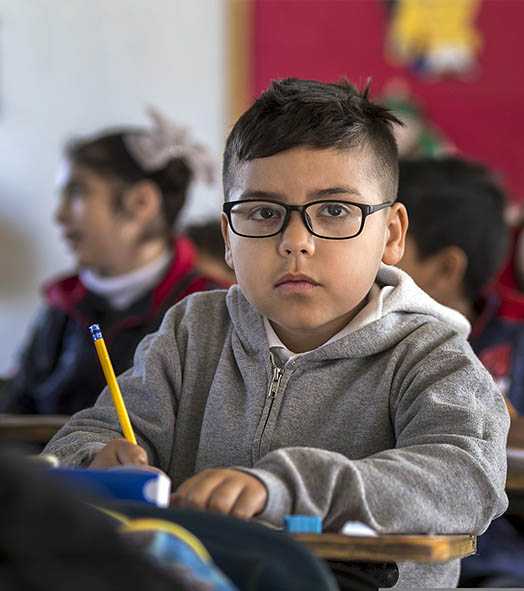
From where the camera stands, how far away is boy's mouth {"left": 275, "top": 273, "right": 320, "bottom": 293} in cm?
147

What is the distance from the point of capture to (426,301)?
1.58 metres

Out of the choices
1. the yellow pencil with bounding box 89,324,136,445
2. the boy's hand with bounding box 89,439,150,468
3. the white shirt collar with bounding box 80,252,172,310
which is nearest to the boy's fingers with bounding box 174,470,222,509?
the boy's hand with bounding box 89,439,150,468

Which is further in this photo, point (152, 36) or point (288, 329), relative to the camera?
point (152, 36)

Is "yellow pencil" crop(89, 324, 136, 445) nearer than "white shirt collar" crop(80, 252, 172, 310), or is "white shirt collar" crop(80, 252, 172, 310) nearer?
"yellow pencil" crop(89, 324, 136, 445)

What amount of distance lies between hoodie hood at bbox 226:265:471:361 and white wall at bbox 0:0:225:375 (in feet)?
11.0

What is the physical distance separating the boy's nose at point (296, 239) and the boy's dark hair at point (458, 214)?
1657 mm

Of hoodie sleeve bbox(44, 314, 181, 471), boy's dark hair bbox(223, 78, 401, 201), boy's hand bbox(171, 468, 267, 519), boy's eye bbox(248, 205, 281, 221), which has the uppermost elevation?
boy's dark hair bbox(223, 78, 401, 201)

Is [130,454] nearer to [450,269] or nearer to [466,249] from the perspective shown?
[450,269]

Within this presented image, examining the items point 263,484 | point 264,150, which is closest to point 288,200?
point 264,150

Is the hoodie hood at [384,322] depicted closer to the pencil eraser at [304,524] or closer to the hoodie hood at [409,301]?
the hoodie hood at [409,301]

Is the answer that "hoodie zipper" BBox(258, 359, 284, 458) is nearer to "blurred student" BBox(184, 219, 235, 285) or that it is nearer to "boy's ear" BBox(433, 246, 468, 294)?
"boy's ear" BBox(433, 246, 468, 294)

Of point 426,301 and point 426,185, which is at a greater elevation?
point 426,301

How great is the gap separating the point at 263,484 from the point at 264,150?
1.59 feet

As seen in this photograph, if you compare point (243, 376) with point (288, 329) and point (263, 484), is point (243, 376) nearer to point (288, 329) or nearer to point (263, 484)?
point (288, 329)
